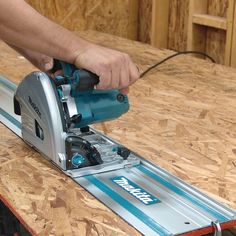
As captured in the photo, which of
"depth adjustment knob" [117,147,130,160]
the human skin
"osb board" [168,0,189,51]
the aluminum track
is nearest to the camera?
the aluminum track

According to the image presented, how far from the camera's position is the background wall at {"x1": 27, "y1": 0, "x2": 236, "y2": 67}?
3414 millimetres

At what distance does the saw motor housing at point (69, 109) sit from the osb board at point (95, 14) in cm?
231

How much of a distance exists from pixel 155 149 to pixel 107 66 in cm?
38

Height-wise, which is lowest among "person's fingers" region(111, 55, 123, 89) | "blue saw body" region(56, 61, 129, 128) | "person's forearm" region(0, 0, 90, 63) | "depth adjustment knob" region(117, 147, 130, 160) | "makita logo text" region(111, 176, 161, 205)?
"makita logo text" region(111, 176, 161, 205)

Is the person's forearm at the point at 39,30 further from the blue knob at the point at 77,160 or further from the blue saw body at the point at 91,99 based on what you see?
the blue knob at the point at 77,160

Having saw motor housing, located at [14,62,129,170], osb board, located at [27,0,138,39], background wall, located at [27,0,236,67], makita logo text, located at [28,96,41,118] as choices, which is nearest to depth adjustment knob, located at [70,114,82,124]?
saw motor housing, located at [14,62,129,170]

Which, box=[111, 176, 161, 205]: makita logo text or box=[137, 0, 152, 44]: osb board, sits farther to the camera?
box=[137, 0, 152, 44]: osb board

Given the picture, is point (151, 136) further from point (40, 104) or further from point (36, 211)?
point (36, 211)

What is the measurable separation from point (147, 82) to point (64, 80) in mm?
1053

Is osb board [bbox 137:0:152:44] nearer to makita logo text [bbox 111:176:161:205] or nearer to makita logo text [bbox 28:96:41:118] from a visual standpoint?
makita logo text [bbox 28:96:41:118]

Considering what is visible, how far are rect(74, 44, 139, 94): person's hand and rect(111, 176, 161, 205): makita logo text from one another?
251 mm

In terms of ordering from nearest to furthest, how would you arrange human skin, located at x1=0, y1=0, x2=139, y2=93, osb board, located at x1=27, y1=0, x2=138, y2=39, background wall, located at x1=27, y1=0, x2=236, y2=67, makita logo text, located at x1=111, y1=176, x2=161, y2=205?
1. makita logo text, located at x1=111, y1=176, x2=161, y2=205
2. human skin, located at x1=0, y1=0, x2=139, y2=93
3. background wall, located at x1=27, y1=0, x2=236, y2=67
4. osb board, located at x1=27, y1=0, x2=138, y2=39

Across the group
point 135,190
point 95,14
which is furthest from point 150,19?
point 135,190

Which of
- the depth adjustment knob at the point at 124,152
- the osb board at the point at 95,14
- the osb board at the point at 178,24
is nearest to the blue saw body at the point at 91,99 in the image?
the depth adjustment knob at the point at 124,152
